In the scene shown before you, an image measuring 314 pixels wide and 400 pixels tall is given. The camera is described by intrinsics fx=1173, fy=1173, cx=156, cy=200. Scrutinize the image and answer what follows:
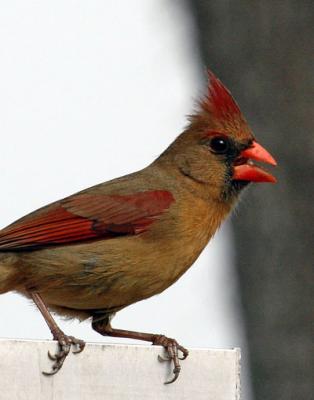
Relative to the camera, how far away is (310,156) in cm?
487

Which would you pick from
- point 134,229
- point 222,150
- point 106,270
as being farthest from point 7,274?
point 222,150

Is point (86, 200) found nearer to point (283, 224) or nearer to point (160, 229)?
point (160, 229)

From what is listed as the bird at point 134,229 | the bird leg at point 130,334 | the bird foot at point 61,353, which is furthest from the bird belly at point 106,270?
the bird foot at point 61,353

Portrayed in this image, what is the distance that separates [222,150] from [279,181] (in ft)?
2.67

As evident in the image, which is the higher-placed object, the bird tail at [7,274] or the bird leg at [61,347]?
the bird tail at [7,274]

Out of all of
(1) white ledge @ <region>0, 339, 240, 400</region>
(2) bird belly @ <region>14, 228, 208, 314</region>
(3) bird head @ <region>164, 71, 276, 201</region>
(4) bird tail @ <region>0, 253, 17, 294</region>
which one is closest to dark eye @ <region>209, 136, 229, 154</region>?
(3) bird head @ <region>164, 71, 276, 201</region>

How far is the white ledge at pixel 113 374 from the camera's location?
2.44m

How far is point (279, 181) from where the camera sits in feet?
16.1

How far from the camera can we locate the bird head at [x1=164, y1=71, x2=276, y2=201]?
407 centimetres

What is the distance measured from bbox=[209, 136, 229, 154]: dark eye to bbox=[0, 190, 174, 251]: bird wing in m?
0.27

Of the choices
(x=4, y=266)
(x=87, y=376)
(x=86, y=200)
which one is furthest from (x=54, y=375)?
(x=86, y=200)

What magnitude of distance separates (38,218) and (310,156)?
1.46 metres

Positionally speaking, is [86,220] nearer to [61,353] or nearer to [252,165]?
[252,165]

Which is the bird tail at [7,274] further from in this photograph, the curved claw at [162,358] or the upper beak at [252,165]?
the curved claw at [162,358]
